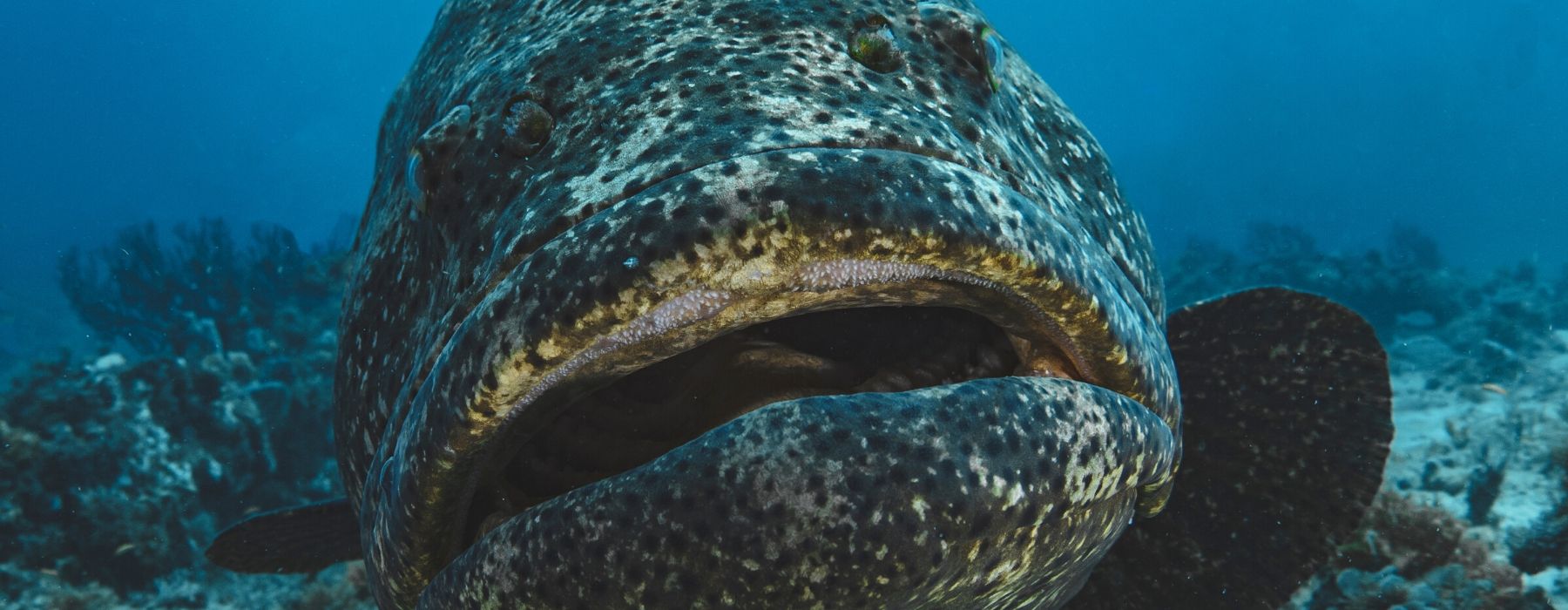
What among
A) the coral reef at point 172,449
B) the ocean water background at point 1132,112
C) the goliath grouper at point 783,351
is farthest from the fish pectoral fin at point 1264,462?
the ocean water background at point 1132,112

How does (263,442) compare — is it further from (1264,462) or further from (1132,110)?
(1132,110)

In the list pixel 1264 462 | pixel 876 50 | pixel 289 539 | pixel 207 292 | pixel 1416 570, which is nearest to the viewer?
pixel 876 50

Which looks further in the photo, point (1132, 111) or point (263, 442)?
point (1132, 111)

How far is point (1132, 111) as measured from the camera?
84812 millimetres

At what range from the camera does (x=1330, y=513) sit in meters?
2.62

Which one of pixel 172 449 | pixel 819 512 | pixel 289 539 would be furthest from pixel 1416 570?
pixel 172 449

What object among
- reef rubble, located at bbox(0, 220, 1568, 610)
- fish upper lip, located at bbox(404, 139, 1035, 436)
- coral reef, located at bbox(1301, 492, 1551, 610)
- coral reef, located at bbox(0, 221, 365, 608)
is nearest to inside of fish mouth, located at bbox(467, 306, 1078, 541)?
fish upper lip, located at bbox(404, 139, 1035, 436)

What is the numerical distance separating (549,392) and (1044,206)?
1047 millimetres

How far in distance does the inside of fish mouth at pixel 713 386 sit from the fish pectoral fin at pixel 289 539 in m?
2.08

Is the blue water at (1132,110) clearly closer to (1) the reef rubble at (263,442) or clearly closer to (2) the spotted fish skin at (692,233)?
(1) the reef rubble at (263,442)

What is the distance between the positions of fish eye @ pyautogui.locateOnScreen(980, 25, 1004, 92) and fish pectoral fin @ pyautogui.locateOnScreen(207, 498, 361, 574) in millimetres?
2899

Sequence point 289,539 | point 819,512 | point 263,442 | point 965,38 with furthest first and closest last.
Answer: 1. point 263,442
2. point 289,539
3. point 965,38
4. point 819,512

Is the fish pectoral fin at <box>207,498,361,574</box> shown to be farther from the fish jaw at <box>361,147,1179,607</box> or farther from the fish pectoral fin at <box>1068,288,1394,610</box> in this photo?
the fish pectoral fin at <box>1068,288,1394,610</box>

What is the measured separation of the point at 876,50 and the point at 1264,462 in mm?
Answer: 1797
